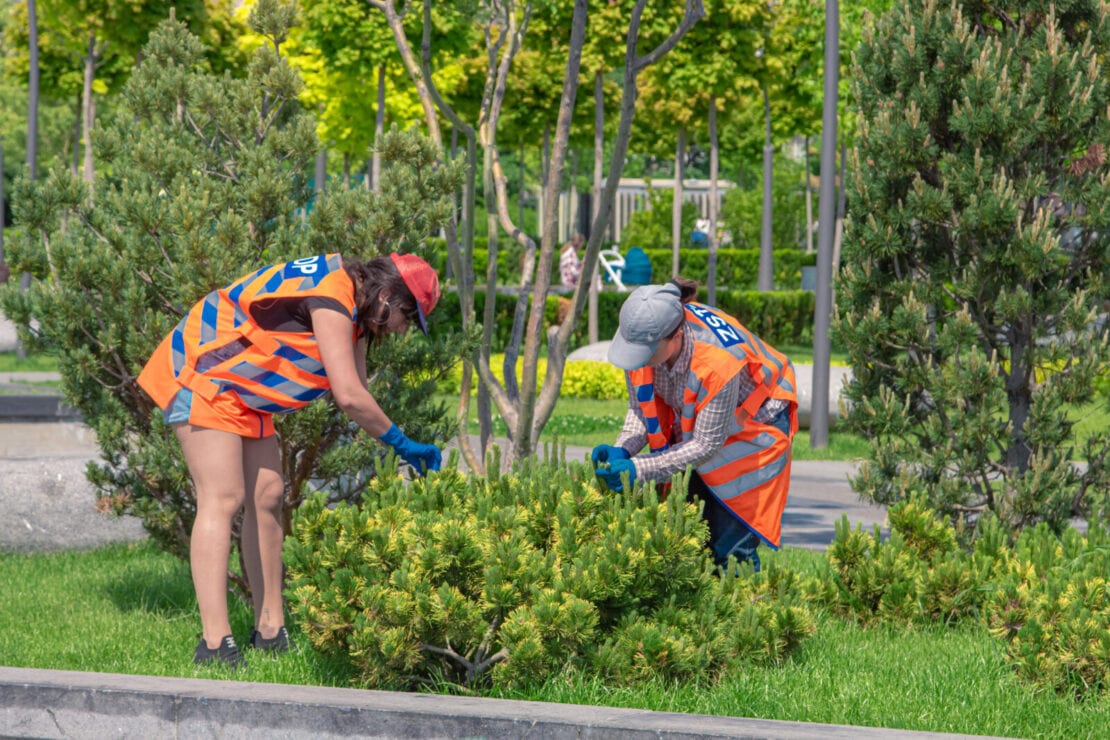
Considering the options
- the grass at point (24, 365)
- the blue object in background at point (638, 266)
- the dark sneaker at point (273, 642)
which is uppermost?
the dark sneaker at point (273, 642)

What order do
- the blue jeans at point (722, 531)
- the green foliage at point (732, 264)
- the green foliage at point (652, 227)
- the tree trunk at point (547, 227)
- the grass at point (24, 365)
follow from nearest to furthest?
the blue jeans at point (722, 531), the tree trunk at point (547, 227), the grass at point (24, 365), the green foliage at point (732, 264), the green foliage at point (652, 227)

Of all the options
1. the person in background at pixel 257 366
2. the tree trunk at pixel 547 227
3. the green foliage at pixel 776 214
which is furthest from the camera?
the green foliage at pixel 776 214

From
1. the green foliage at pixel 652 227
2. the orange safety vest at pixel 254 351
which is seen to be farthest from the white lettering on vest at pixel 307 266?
the green foliage at pixel 652 227

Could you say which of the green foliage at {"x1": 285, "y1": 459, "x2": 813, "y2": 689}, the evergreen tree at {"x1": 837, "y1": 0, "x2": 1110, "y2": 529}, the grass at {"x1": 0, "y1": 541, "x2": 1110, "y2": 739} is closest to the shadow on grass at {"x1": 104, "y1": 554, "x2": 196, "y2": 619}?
the grass at {"x1": 0, "y1": 541, "x2": 1110, "y2": 739}

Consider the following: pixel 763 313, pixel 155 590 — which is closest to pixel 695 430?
pixel 155 590

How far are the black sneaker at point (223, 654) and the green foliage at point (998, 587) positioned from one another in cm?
207

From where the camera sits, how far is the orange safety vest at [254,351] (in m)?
4.58

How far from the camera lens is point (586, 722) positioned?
375 centimetres

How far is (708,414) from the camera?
464 cm

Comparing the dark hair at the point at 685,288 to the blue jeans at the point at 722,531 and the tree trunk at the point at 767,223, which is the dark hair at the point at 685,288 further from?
the tree trunk at the point at 767,223

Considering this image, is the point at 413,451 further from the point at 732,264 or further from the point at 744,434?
the point at 732,264

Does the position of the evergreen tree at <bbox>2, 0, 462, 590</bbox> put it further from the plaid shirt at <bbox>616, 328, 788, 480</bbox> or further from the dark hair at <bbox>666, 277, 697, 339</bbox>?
the plaid shirt at <bbox>616, 328, 788, 480</bbox>

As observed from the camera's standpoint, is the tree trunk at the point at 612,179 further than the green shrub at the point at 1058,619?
Yes

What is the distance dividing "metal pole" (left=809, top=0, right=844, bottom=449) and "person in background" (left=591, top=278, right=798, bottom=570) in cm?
763
